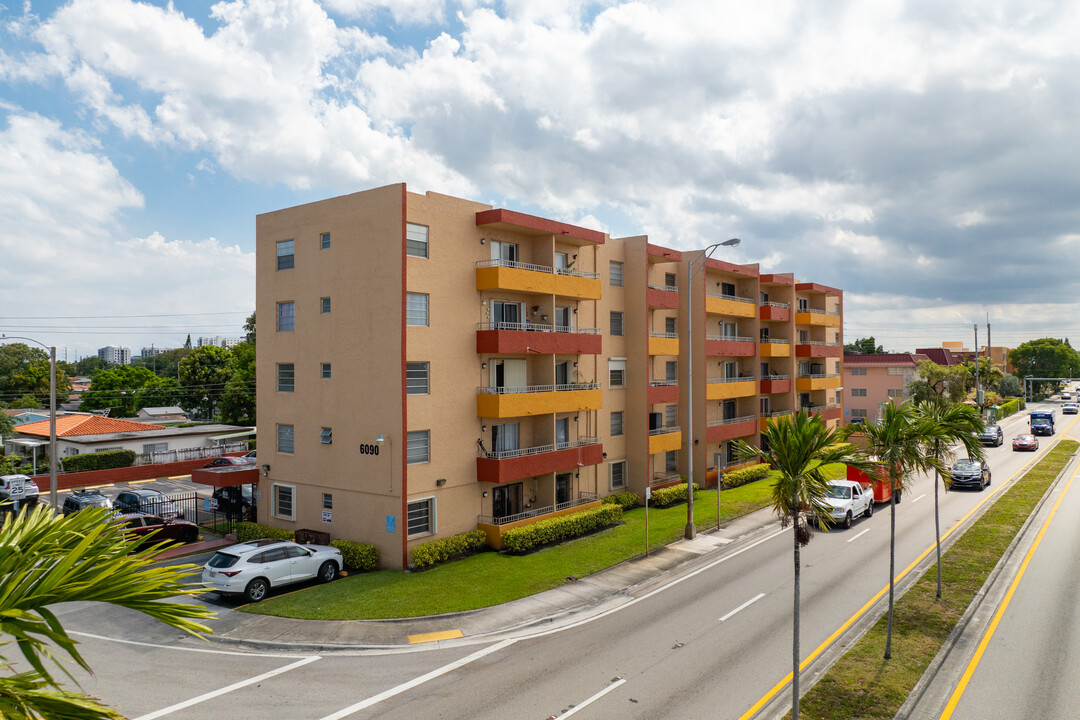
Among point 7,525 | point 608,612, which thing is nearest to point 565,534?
point 608,612

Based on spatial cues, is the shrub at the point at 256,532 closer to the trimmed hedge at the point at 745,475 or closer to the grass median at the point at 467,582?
the grass median at the point at 467,582

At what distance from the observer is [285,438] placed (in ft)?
90.1

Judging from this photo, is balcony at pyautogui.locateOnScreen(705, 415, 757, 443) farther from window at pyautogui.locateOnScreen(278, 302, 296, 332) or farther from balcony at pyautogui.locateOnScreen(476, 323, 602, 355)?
window at pyautogui.locateOnScreen(278, 302, 296, 332)

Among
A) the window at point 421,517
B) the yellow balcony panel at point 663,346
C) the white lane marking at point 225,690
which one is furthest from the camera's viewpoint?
the yellow balcony panel at point 663,346

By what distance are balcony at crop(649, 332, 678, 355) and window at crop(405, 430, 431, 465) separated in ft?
47.8

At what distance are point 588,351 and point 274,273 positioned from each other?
552 inches

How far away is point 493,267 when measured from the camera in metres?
26.1

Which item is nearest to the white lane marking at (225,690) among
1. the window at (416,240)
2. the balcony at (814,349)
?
the window at (416,240)

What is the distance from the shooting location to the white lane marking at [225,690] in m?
13.2

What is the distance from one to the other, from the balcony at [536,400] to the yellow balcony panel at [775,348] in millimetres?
18749

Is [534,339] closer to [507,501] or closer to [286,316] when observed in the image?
[507,501]

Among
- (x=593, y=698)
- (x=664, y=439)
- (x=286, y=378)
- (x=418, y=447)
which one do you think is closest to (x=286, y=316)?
(x=286, y=378)

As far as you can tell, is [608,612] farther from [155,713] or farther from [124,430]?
[124,430]

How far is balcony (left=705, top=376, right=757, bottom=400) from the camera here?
3878 centimetres
